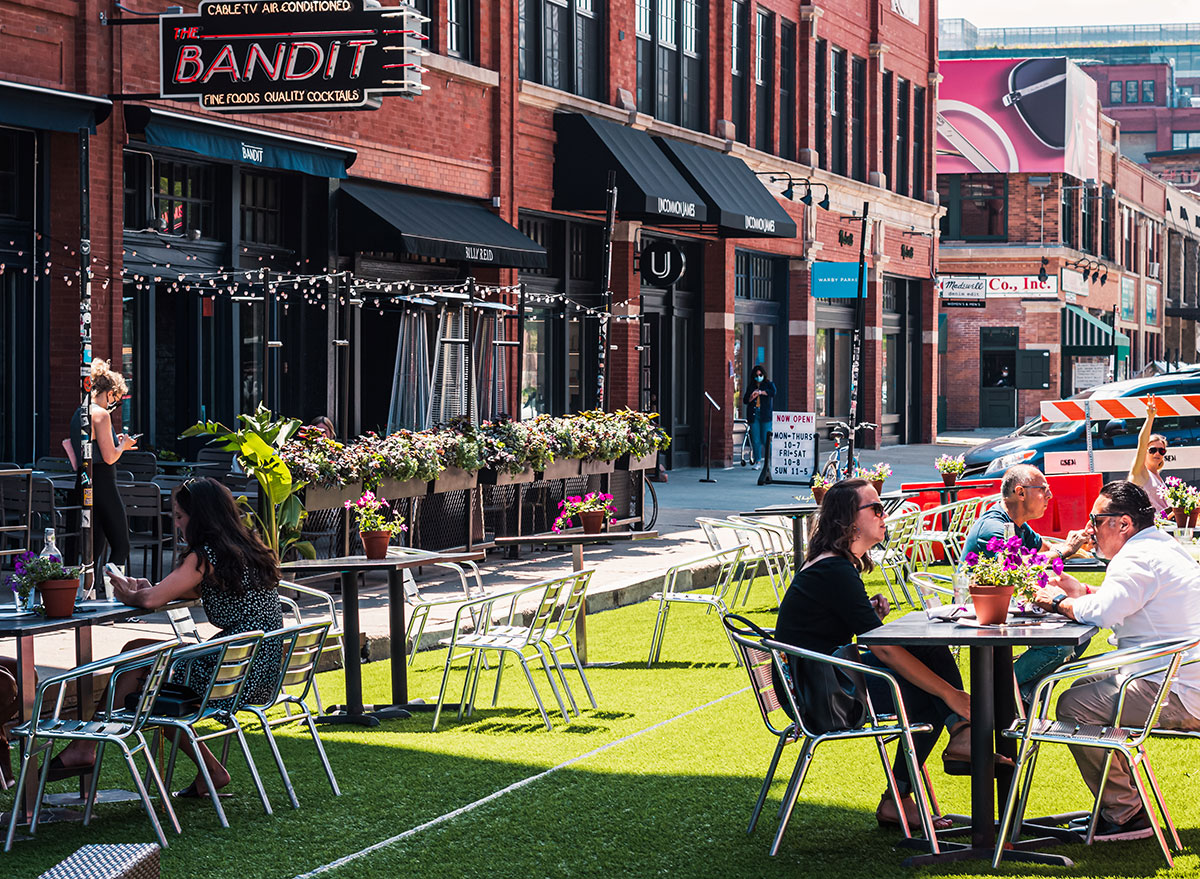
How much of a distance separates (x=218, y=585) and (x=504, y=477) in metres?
8.38

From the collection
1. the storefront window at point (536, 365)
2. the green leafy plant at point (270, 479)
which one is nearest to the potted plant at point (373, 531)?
the green leafy plant at point (270, 479)

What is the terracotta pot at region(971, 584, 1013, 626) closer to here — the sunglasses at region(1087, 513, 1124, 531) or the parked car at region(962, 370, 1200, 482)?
the sunglasses at region(1087, 513, 1124, 531)

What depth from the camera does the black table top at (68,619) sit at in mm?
6680

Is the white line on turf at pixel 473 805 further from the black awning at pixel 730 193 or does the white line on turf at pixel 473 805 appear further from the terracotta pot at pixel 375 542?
the black awning at pixel 730 193

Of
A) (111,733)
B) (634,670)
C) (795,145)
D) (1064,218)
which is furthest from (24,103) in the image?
(1064,218)

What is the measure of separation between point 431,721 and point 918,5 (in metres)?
32.4

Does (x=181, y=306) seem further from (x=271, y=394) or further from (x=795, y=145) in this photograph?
(x=795, y=145)

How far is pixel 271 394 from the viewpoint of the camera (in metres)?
18.1

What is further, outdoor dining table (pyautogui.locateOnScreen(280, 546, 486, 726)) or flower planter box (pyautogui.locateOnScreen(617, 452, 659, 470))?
flower planter box (pyautogui.locateOnScreen(617, 452, 659, 470))

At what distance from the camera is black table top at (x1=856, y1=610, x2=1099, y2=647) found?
5.94 m

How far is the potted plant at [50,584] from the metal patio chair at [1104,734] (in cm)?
383

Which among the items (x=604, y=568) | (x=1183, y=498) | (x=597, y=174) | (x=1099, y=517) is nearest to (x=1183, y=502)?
(x=1183, y=498)

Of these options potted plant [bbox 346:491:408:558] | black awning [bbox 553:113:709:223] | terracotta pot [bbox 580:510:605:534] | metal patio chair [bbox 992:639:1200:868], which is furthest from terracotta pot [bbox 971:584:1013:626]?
black awning [bbox 553:113:709:223]

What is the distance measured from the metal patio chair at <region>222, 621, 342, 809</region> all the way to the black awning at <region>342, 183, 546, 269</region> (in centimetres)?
1092
